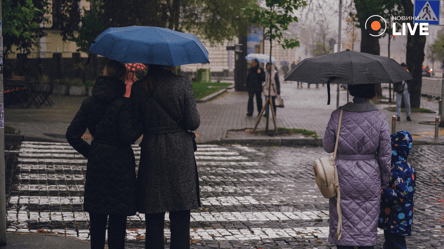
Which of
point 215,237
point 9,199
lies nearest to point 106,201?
Result: point 215,237

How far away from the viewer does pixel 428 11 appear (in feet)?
48.9

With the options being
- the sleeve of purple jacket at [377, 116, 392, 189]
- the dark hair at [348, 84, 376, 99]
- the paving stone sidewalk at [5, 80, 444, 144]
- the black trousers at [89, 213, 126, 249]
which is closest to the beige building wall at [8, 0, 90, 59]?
the paving stone sidewalk at [5, 80, 444, 144]

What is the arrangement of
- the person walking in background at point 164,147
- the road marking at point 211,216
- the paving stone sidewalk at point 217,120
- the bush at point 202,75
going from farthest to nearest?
1. the bush at point 202,75
2. the paving stone sidewalk at point 217,120
3. the road marking at point 211,216
4. the person walking in background at point 164,147

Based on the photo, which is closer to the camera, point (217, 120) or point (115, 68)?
point (115, 68)

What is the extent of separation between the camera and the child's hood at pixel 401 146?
14.6 ft

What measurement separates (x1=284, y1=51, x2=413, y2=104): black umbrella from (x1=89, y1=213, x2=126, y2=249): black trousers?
181cm

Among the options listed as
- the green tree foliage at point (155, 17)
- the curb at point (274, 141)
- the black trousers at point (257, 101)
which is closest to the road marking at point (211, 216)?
the curb at point (274, 141)

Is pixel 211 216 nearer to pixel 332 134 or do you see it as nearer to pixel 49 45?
pixel 332 134

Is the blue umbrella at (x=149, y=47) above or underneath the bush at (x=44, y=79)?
above

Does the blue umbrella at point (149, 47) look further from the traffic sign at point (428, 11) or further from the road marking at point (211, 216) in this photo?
the traffic sign at point (428, 11)

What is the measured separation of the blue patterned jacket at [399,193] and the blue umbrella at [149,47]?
1.70 meters

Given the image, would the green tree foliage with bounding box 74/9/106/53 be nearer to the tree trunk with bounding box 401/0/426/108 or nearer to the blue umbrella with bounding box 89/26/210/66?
the tree trunk with bounding box 401/0/426/108

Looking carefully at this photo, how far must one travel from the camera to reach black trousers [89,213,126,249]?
427cm

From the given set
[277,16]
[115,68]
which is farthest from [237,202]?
[277,16]
